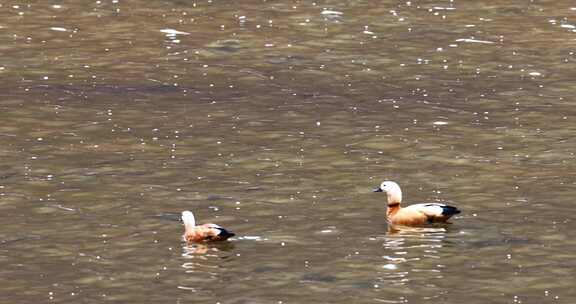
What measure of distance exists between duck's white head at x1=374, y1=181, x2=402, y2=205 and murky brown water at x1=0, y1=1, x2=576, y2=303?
44 centimetres

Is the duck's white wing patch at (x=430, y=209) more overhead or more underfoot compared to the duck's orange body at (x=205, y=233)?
more underfoot

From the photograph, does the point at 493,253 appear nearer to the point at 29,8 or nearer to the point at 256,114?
the point at 256,114

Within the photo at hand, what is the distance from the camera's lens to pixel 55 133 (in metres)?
29.8

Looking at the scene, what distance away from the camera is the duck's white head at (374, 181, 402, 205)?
23423 mm

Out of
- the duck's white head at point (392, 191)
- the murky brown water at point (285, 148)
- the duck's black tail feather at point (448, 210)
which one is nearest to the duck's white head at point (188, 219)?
the murky brown water at point (285, 148)

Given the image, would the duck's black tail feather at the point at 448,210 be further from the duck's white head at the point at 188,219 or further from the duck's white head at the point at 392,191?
the duck's white head at the point at 188,219

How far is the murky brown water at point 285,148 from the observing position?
66.7ft

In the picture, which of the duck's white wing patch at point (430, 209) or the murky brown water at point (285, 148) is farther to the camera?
the duck's white wing patch at point (430, 209)

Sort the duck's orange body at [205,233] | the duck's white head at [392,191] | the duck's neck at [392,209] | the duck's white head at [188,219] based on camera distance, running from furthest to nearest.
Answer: the duck's white head at [392,191], the duck's neck at [392,209], the duck's white head at [188,219], the duck's orange body at [205,233]

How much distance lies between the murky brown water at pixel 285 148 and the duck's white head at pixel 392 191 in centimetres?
44

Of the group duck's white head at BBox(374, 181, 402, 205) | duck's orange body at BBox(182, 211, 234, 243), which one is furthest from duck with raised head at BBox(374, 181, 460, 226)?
duck's orange body at BBox(182, 211, 234, 243)

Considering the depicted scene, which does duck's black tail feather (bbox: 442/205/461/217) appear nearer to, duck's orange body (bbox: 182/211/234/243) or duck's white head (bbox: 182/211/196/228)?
duck's orange body (bbox: 182/211/234/243)

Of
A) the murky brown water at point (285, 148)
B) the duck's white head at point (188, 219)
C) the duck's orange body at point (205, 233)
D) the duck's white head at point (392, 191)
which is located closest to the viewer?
the murky brown water at point (285, 148)

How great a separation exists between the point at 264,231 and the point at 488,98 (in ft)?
38.5
